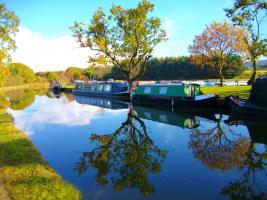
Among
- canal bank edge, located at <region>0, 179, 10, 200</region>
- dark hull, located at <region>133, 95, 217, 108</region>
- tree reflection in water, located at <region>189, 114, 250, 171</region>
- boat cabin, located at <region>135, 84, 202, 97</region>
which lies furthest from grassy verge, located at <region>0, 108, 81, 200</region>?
boat cabin, located at <region>135, 84, 202, 97</region>

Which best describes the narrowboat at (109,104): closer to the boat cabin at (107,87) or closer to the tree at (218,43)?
the boat cabin at (107,87)

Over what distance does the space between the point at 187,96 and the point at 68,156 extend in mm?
12818

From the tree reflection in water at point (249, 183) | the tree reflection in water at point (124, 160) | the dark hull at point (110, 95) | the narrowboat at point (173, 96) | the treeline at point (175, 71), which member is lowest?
the tree reflection in water at point (249, 183)

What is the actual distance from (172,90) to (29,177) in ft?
54.5

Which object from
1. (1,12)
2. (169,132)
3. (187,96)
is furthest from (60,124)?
(187,96)

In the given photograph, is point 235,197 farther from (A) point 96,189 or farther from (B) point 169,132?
(B) point 169,132

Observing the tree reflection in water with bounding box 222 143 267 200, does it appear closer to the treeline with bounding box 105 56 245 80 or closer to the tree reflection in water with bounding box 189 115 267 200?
the tree reflection in water with bounding box 189 115 267 200

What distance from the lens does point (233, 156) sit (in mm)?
9031

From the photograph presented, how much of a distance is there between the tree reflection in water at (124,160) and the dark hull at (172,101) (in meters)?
7.93

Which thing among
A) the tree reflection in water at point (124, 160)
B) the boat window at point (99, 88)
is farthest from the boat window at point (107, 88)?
the tree reflection in water at point (124, 160)

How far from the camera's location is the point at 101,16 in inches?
947

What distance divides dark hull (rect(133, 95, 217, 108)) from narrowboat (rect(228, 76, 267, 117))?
297cm

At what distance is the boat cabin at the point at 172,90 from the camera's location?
2080cm

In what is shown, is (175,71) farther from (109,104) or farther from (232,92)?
(232,92)
